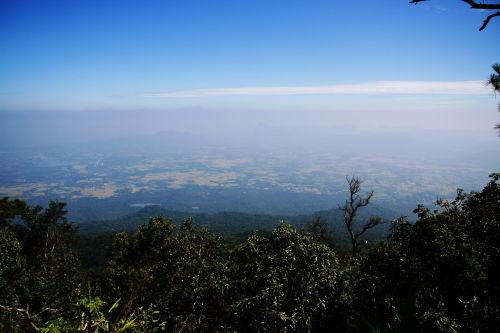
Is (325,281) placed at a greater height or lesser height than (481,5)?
lesser

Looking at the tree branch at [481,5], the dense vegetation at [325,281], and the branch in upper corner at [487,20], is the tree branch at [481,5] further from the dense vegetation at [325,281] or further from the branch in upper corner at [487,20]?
the dense vegetation at [325,281]

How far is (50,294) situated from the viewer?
2270cm

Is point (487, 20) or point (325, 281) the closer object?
point (487, 20)

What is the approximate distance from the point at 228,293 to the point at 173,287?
12.8ft

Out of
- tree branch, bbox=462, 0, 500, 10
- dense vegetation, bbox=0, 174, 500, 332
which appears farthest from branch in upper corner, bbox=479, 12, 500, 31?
dense vegetation, bbox=0, 174, 500, 332

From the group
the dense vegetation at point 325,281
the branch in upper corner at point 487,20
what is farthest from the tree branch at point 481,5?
the dense vegetation at point 325,281

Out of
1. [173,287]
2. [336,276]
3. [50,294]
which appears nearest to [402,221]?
[336,276]

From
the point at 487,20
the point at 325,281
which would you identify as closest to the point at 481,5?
the point at 487,20

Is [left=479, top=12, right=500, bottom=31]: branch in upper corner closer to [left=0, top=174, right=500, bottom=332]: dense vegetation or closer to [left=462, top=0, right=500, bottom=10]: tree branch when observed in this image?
[left=462, top=0, right=500, bottom=10]: tree branch

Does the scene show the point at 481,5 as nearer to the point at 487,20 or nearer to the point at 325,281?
the point at 487,20

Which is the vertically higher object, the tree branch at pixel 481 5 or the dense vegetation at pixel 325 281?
the tree branch at pixel 481 5

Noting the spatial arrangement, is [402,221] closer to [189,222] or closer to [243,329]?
[243,329]

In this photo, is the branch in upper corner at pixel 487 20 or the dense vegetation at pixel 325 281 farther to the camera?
the dense vegetation at pixel 325 281

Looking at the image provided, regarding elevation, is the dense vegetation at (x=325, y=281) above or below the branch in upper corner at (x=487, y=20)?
below
